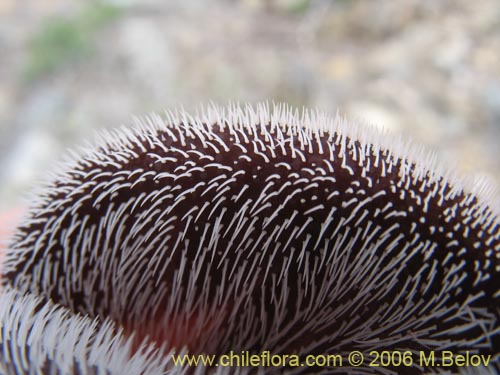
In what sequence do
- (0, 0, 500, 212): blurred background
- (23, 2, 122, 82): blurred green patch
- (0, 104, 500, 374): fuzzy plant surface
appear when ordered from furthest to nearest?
(23, 2, 122, 82): blurred green patch < (0, 0, 500, 212): blurred background < (0, 104, 500, 374): fuzzy plant surface

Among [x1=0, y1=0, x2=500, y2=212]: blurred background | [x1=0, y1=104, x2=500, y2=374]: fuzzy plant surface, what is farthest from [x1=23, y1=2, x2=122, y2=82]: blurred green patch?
[x1=0, y1=104, x2=500, y2=374]: fuzzy plant surface

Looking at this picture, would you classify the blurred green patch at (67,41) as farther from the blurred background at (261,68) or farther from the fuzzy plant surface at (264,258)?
the fuzzy plant surface at (264,258)

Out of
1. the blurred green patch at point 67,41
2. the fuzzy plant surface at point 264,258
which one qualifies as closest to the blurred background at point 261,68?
the blurred green patch at point 67,41

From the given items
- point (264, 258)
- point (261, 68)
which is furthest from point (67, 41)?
point (264, 258)

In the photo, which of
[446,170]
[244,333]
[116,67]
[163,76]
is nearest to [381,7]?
[163,76]

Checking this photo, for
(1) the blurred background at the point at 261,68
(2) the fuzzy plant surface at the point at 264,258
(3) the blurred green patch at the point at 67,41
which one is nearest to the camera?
(2) the fuzzy plant surface at the point at 264,258

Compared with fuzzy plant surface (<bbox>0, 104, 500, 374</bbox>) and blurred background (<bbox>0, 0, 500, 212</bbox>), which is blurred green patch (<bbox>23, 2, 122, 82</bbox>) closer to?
blurred background (<bbox>0, 0, 500, 212</bbox>)

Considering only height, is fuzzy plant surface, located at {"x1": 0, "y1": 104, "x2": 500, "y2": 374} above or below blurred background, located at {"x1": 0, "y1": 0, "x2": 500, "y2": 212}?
below
